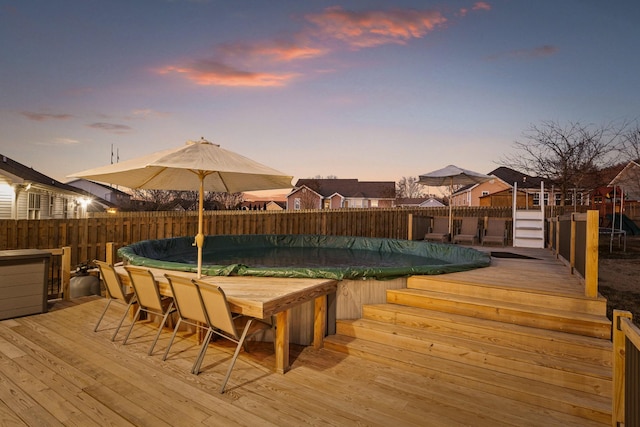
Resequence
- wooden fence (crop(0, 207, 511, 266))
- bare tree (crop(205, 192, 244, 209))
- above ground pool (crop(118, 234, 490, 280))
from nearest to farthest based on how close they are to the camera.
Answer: above ground pool (crop(118, 234, 490, 280)), wooden fence (crop(0, 207, 511, 266)), bare tree (crop(205, 192, 244, 209))

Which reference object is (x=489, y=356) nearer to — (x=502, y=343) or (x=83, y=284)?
(x=502, y=343)

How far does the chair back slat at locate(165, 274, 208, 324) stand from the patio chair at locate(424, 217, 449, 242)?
752 centimetres

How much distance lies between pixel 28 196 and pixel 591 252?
56.3ft

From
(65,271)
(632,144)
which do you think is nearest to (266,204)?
(632,144)

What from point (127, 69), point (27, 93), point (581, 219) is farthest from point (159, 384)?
point (27, 93)

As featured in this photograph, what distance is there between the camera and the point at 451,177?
32.7 feet

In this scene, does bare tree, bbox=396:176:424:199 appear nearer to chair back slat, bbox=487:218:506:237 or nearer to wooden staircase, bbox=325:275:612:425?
chair back slat, bbox=487:218:506:237

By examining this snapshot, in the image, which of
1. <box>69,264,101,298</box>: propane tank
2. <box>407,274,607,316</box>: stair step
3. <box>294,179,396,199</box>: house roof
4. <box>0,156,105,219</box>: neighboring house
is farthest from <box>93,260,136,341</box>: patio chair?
<box>294,179,396,199</box>: house roof

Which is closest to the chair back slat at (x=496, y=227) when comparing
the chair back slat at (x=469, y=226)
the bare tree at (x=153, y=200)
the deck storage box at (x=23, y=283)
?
the chair back slat at (x=469, y=226)

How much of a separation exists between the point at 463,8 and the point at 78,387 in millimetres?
12055

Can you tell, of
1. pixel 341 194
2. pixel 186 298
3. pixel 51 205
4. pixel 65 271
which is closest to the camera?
pixel 186 298

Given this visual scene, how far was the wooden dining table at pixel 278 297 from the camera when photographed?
9.52ft

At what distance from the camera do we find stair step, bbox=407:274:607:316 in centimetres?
338

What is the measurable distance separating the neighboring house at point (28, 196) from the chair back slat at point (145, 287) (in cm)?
1045
